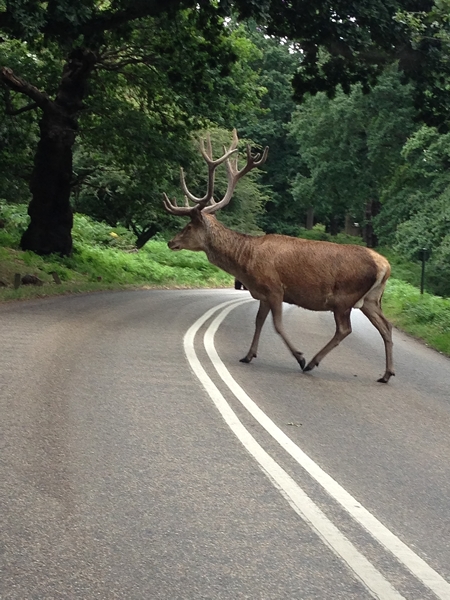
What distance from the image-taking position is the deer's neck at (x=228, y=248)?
12.1m

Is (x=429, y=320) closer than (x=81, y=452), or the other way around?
(x=81, y=452)

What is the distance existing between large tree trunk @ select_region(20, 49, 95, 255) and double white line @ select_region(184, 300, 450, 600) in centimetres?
1803

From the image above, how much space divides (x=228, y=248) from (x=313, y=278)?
1.34 metres

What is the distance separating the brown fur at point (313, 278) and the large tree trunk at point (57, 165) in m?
14.4

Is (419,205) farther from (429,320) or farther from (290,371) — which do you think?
(290,371)

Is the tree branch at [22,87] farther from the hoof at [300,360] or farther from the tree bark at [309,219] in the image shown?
the tree bark at [309,219]

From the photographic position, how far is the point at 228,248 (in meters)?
12.3

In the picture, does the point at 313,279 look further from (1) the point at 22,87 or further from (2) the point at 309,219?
(2) the point at 309,219

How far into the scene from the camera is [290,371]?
11211mm

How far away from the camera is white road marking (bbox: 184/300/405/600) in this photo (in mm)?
4215

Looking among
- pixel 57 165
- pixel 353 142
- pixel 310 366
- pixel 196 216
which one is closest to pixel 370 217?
pixel 353 142

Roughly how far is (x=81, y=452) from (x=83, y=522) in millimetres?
1497

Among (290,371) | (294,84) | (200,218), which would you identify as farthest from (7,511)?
(294,84)

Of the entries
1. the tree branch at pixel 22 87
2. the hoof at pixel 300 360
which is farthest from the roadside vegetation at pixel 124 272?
the hoof at pixel 300 360
